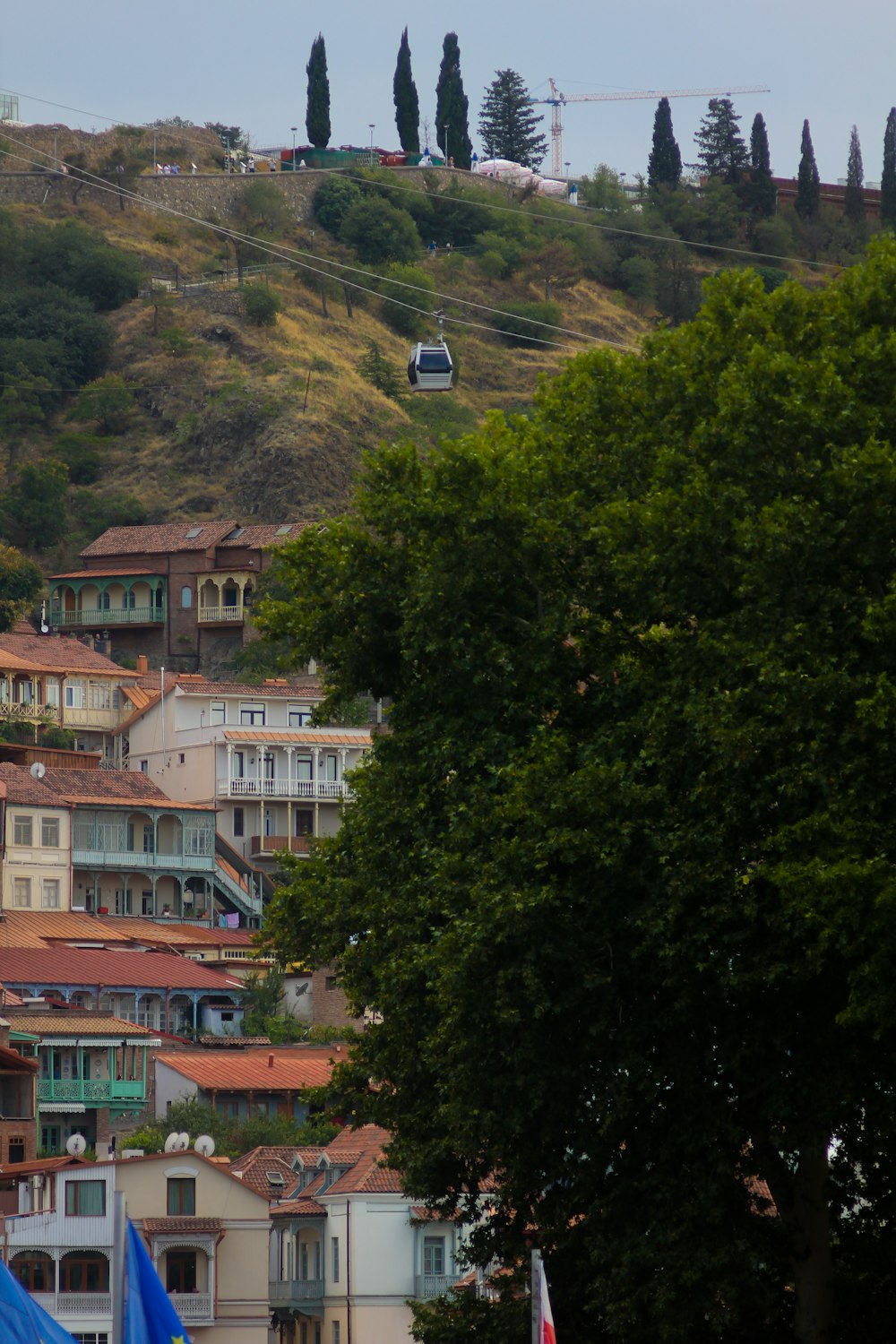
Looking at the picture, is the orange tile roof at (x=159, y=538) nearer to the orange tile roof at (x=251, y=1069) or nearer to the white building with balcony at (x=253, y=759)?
the white building with balcony at (x=253, y=759)

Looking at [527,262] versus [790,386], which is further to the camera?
[527,262]

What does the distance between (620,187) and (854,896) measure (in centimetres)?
17471

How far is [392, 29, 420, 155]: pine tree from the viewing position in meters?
172

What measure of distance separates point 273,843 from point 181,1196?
41.0m

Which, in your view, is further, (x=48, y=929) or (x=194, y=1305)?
(x=48, y=929)

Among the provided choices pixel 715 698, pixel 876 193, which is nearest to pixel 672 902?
pixel 715 698

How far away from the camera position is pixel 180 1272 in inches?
2023

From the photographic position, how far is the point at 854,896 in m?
23.1

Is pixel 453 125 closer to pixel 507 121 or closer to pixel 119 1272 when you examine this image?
pixel 507 121

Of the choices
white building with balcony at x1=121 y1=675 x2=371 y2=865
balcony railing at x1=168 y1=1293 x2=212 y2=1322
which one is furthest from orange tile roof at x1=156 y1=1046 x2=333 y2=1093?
white building with balcony at x1=121 y1=675 x2=371 y2=865

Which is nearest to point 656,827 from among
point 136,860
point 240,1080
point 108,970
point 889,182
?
point 240,1080

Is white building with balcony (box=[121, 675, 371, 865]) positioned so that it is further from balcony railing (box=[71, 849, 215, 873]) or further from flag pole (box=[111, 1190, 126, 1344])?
flag pole (box=[111, 1190, 126, 1344])

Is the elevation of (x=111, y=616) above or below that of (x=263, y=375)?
below

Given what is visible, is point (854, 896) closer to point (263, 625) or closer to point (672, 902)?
point (672, 902)
